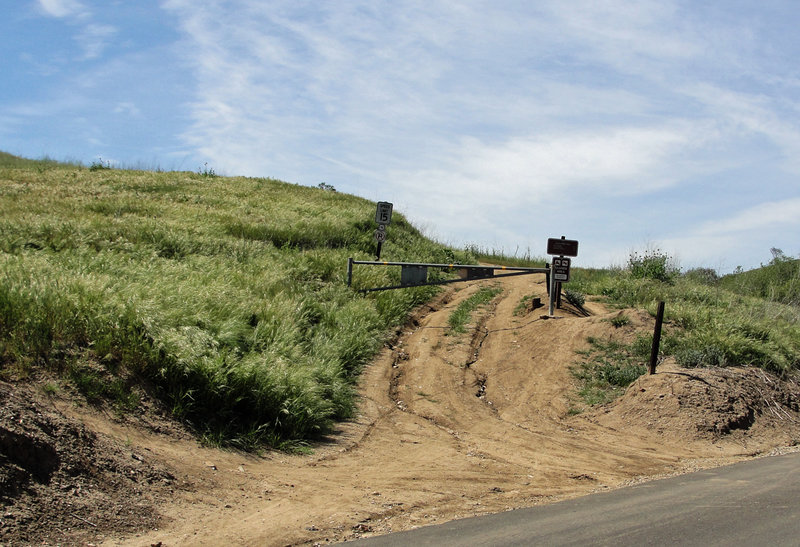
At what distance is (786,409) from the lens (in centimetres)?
1108

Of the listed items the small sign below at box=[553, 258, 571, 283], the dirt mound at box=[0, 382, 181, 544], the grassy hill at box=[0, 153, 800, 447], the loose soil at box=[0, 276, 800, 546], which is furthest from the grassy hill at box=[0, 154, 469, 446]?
the small sign below at box=[553, 258, 571, 283]

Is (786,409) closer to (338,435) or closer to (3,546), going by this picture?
(338,435)

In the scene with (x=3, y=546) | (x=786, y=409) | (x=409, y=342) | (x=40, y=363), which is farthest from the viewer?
(x=409, y=342)

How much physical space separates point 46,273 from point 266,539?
250 inches

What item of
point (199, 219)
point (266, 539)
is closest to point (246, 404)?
point (266, 539)

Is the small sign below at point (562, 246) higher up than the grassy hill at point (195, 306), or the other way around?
the small sign below at point (562, 246)

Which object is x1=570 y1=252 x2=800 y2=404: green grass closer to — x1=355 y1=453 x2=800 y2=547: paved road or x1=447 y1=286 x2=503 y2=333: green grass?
x1=447 y1=286 x2=503 y2=333: green grass

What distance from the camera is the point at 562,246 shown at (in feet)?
55.0

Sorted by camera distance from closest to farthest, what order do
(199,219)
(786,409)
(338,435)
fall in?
(338,435)
(786,409)
(199,219)

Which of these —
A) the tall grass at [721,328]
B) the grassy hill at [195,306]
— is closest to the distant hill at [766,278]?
the tall grass at [721,328]

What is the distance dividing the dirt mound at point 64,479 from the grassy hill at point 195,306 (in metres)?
1.25

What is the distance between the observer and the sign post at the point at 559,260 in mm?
16203

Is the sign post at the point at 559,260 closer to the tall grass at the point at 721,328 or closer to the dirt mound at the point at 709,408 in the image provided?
the tall grass at the point at 721,328

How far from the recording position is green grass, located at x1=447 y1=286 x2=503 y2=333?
16.2 metres
